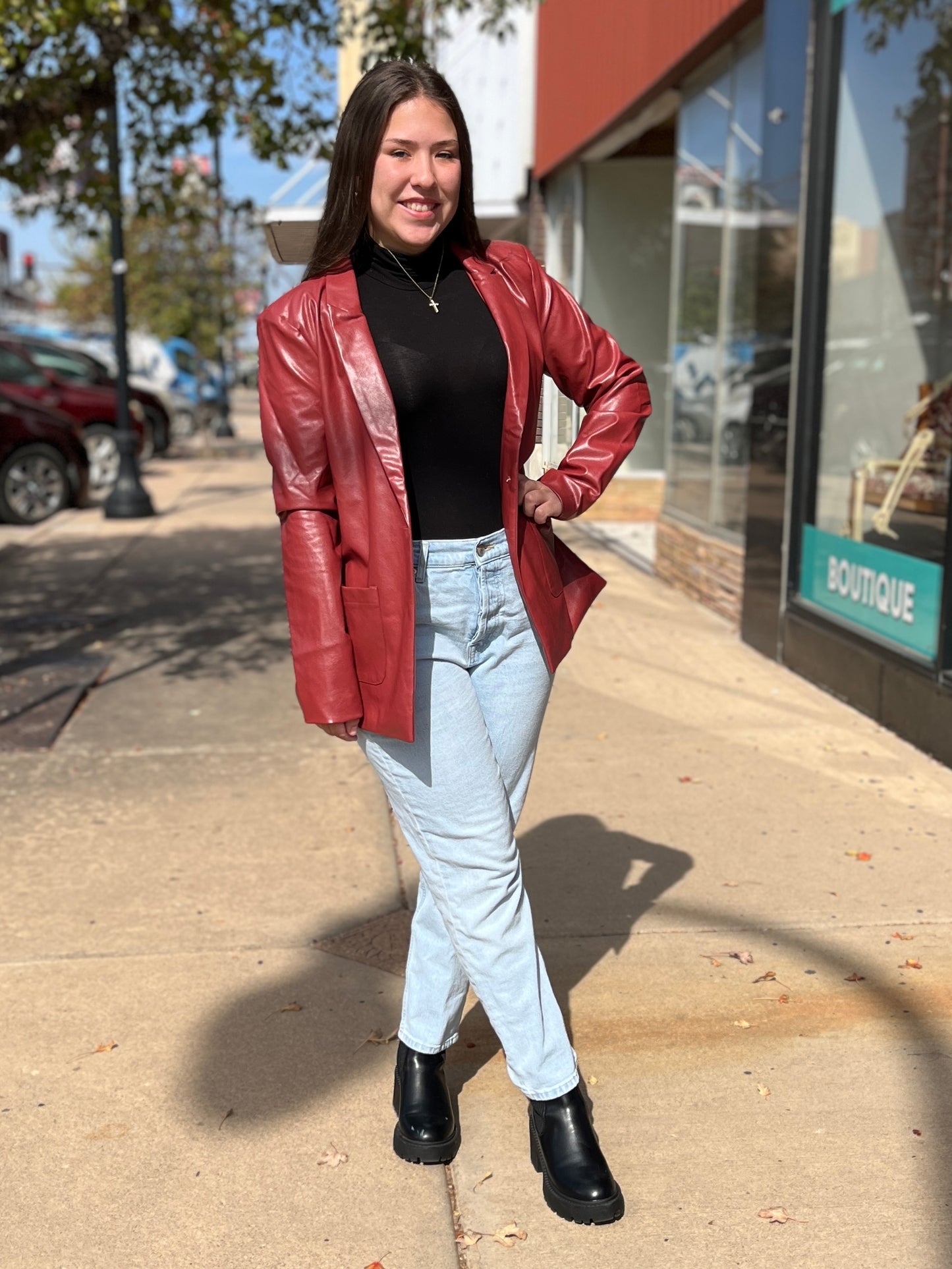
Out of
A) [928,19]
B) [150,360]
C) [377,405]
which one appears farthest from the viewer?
[150,360]

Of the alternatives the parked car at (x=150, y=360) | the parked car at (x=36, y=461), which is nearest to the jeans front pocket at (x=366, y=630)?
the parked car at (x=36, y=461)

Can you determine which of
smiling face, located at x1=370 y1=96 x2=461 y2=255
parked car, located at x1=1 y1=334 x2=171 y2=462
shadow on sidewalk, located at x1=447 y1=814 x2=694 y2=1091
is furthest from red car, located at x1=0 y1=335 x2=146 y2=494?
smiling face, located at x1=370 y1=96 x2=461 y2=255

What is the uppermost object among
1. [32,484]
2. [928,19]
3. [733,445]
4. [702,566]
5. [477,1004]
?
[928,19]

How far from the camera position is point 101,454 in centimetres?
1862

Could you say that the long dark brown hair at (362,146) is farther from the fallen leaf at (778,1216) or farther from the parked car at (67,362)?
the parked car at (67,362)

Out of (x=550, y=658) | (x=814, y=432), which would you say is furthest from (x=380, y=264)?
(x=814, y=432)

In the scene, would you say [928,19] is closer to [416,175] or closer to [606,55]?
[416,175]

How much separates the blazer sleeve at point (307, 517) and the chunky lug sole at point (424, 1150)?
36.1 inches

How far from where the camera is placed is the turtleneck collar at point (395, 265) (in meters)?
2.75

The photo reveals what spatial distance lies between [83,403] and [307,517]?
16.9 metres

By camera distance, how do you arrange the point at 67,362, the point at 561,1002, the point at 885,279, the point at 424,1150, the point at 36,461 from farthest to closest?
the point at 67,362 < the point at 36,461 < the point at 885,279 < the point at 561,1002 < the point at 424,1150

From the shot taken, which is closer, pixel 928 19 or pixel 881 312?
pixel 928 19

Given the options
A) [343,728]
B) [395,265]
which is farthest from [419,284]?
[343,728]

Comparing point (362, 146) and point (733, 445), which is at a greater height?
point (362, 146)
